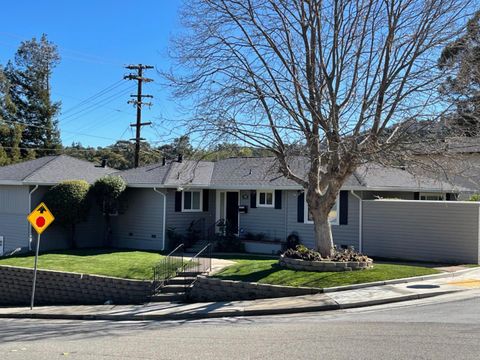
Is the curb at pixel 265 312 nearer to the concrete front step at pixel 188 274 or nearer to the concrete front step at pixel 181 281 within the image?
the concrete front step at pixel 181 281

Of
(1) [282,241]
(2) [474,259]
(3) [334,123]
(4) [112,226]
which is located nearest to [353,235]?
(1) [282,241]

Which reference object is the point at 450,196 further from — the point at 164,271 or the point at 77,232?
the point at 77,232

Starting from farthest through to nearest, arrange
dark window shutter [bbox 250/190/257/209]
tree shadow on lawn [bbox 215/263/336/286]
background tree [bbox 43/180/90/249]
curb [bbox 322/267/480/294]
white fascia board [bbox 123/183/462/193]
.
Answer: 1. dark window shutter [bbox 250/190/257/209]
2. background tree [bbox 43/180/90/249]
3. white fascia board [bbox 123/183/462/193]
4. tree shadow on lawn [bbox 215/263/336/286]
5. curb [bbox 322/267/480/294]

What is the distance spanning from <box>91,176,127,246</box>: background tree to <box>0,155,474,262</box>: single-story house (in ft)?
1.34

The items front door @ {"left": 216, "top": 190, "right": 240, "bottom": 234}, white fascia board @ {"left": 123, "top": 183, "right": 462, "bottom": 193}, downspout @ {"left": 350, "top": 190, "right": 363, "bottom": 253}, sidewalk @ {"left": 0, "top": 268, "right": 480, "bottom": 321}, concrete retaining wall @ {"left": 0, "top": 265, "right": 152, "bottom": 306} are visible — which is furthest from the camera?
front door @ {"left": 216, "top": 190, "right": 240, "bottom": 234}

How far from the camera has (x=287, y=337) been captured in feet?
30.2

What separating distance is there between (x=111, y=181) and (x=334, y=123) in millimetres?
12796

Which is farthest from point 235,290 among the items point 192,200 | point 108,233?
point 108,233

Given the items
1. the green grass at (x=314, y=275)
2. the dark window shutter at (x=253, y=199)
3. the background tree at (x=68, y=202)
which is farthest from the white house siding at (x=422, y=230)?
the background tree at (x=68, y=202)

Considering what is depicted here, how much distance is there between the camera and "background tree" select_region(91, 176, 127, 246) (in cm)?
2419

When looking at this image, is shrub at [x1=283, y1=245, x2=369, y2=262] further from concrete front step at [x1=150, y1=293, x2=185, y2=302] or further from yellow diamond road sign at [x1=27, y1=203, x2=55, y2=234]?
yellow diamond road sign at [x1=27, y1=203, x2=55, y2=234]

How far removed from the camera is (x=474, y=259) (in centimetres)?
1811

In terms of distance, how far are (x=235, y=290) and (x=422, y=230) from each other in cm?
811

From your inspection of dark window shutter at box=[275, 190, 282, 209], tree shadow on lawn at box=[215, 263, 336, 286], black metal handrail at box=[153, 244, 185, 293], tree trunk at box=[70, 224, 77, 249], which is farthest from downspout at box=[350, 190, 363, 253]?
tree trunk at box=[70, 224, 77, 249]
